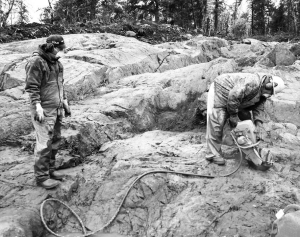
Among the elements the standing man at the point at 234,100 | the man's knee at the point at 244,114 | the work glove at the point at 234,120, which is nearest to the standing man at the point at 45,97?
the standing man at the point at 234,100

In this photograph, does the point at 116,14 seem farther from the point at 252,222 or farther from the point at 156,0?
the point at 252,222

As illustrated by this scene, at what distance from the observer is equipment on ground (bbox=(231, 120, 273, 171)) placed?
3961 mm

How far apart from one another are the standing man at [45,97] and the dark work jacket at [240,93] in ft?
7.64

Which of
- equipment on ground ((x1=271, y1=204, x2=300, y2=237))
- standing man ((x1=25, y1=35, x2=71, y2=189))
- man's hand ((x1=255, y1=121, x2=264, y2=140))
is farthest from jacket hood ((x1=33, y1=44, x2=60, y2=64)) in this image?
equipment on ground ((x1=271, y1=204, x2=300, y2=237))

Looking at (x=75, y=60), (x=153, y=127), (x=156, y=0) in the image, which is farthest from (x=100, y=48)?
(x=156, y=0)

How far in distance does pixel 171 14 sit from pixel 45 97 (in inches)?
922

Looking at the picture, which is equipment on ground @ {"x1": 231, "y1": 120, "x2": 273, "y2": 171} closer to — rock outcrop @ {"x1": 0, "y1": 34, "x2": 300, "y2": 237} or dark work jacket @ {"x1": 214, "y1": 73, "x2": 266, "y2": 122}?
rock outcrop @ {"x1": 0, "y1": 34, "x2": 300, "y2": 237}

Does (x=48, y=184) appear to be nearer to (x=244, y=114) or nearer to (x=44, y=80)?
(x=44, y=80)

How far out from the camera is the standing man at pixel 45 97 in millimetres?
3508

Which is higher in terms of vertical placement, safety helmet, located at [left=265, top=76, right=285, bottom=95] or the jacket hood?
the jacket hood

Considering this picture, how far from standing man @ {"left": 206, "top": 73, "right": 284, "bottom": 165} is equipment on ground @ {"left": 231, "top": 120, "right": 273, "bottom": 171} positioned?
140 millimetres

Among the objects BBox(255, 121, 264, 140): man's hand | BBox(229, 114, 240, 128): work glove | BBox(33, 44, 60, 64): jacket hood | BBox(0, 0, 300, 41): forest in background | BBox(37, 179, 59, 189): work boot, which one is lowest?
BBox(37, 179, 59, 189): work boot

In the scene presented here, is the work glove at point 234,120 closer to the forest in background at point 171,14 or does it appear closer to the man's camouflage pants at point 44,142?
the man's camouflage pants at point 44,142

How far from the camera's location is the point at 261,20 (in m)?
31.2
